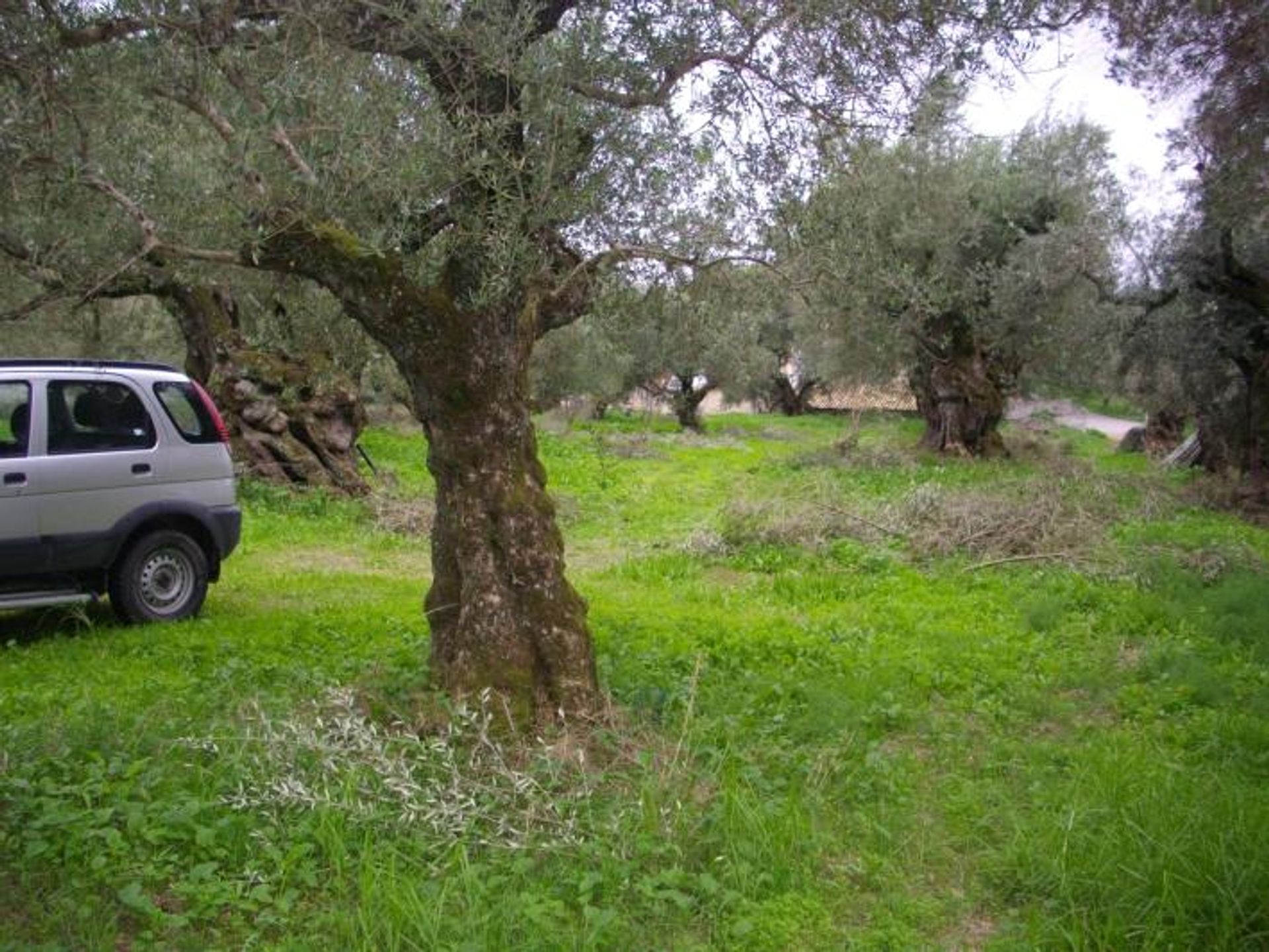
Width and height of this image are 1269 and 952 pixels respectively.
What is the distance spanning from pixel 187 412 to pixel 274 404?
7674 millimetres

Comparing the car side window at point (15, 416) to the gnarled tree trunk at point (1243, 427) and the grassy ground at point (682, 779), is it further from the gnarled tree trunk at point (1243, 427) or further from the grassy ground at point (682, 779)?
the gnarled tree trunk at point (1243, 427)

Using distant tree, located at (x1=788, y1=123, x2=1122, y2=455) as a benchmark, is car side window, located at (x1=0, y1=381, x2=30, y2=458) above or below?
below

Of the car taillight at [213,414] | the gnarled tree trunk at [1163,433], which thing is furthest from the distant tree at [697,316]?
the gnarled tree trunk at [1163,433]

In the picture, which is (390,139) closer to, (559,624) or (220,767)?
(559,624)

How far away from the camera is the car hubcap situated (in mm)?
8766

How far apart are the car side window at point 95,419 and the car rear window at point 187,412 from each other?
215 millimetres

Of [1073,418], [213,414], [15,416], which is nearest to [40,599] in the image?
[15,416]

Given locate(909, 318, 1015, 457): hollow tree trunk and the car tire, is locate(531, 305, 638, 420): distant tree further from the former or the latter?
the car tire

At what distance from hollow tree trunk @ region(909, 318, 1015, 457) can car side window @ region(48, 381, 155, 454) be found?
1846 cm

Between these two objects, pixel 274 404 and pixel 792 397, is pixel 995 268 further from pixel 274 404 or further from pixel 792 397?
pixel 792 397

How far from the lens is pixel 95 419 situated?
28.1 ft

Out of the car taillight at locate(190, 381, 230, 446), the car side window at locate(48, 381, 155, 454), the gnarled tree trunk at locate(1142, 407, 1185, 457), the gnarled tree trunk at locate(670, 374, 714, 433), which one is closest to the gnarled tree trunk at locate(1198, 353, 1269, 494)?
the gnarled tree trunk at locate(1142, 407, 1185, 457)

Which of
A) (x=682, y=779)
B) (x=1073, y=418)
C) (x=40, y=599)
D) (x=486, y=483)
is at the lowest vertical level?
(x=682, y=779)

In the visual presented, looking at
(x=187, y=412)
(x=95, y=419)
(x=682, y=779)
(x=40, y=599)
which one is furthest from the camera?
(x=187, y=412)
